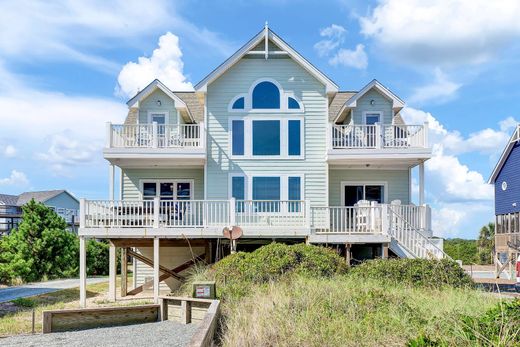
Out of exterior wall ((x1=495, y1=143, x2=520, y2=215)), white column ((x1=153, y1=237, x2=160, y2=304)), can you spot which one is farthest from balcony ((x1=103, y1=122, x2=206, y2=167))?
exterior wall ((x1=495, y1=143, x2=520, y2=215))

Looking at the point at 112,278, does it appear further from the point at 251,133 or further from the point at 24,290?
the point at 251,133

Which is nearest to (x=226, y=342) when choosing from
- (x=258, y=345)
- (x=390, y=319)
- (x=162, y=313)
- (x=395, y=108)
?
(x=258, y=345)

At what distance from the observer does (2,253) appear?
24.2 meters

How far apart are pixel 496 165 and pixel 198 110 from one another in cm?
2232

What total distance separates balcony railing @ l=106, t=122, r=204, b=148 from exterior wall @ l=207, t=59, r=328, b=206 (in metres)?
0.70

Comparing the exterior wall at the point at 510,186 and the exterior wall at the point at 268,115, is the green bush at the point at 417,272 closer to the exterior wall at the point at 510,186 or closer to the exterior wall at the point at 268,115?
the exterior wall at the point at 268,115

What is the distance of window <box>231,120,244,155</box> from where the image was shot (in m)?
19.1

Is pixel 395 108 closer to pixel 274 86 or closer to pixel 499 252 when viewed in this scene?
pixel 274 86

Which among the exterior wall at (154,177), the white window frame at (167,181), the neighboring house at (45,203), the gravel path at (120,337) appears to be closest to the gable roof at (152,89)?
the exterior wall at (154,177)

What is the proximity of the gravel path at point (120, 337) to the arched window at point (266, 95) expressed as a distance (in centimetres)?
1000

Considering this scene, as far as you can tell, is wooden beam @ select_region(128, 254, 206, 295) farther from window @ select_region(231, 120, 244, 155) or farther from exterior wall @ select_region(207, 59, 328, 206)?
window @ select_region(231, 120, 244, 155)

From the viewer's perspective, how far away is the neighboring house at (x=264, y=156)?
57.7ft

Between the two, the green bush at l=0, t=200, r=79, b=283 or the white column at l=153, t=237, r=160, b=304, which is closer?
the white column at l=153, t=237, r=160, b=304

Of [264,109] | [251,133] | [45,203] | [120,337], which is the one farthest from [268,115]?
[45,203]
